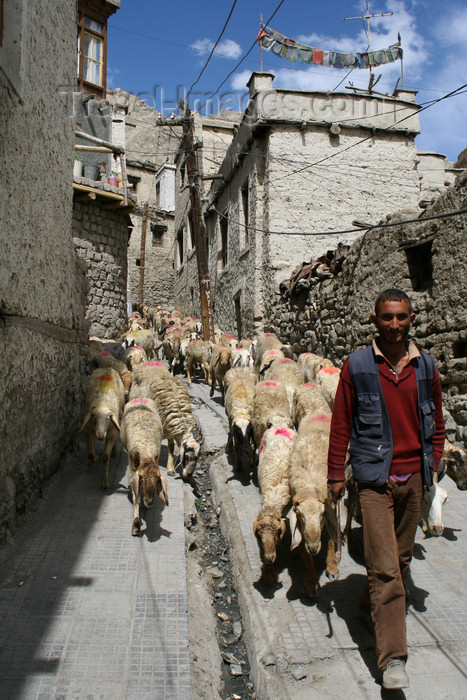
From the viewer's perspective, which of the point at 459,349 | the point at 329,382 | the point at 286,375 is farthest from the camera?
the point at 286,375

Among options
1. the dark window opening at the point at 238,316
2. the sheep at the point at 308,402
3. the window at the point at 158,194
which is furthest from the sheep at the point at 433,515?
the window at the point at 158,194

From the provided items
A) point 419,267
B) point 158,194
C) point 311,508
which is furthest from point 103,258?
point 158,194

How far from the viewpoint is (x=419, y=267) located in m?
7.04

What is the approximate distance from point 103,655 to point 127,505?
83.1 inches

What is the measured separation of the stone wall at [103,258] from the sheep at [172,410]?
684 centimetres

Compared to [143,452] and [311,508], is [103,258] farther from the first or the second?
[311,508]

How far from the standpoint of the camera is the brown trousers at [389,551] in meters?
2.56

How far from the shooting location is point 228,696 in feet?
9.70

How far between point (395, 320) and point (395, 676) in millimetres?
1841

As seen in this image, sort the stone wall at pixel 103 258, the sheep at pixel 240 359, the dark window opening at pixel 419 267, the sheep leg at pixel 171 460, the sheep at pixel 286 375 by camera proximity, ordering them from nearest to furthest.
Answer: the sheep leg at pixel 171 460
the dark window opening at pixel 419 267
the sheep at pixel 286 375
the sheep at pixel 240 359
the stone wall at pixel 103 258

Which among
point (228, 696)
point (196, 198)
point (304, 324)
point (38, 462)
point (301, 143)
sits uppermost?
point (301, 143)

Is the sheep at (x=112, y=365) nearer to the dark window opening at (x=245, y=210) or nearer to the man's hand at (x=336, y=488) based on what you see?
the man's hand at (x=336, y=488)

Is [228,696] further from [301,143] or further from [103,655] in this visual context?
[301,143]

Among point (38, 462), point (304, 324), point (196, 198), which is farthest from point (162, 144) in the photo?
point (38, 462)
